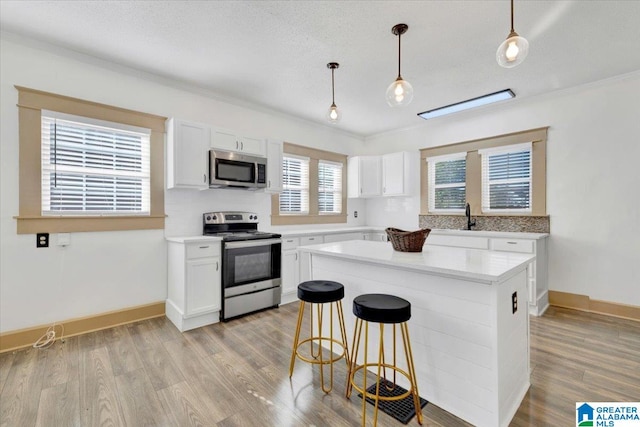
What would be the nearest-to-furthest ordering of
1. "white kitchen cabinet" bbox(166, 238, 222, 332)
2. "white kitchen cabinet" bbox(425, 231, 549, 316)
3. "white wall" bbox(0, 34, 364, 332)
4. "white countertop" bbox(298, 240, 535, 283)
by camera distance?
1. "white countertop" bbox(298, 240, 535, 283)
2. "white wall" bbox(0, 34, 364, 332)
3. "white kitchen cabinet" bbox(166, 238, 222, 332)
4. "white kitchen cabinet" bbox(425, 231, 549, 316)

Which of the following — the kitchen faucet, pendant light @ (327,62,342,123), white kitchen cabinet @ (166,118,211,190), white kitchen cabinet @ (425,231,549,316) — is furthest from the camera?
the kitchen faucet

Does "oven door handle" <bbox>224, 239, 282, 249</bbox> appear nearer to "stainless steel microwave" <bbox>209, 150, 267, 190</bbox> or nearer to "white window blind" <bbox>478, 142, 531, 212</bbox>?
"stainless steel microwave" <bbox>209, 150, 267, 190</bbox>

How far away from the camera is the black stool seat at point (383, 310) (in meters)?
1.61

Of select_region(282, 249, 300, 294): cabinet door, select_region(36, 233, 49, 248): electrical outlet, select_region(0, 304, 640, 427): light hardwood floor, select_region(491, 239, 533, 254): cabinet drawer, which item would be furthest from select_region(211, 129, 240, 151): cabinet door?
select_region(491, 239, 533, 254): cabinet drawer

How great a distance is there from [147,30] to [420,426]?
143 inches

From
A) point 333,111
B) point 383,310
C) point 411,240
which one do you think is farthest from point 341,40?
point 383,310

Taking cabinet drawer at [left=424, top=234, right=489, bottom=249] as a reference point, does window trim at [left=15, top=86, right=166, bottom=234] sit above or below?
above

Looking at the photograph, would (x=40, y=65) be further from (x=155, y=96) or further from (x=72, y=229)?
(x=72, y=229)

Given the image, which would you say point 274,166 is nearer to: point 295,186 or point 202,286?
point 295,186

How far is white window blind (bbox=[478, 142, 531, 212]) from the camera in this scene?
4.10 meters

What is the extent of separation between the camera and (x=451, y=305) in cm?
178

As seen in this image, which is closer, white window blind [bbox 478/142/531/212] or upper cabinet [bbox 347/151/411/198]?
white window blind [bbox 478/142/531/212]

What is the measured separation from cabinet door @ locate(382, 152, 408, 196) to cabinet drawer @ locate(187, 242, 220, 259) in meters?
3.30

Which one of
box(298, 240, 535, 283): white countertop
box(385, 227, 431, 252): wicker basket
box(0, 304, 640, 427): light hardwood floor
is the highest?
box(385, 227, 431, 252): wicker basket
